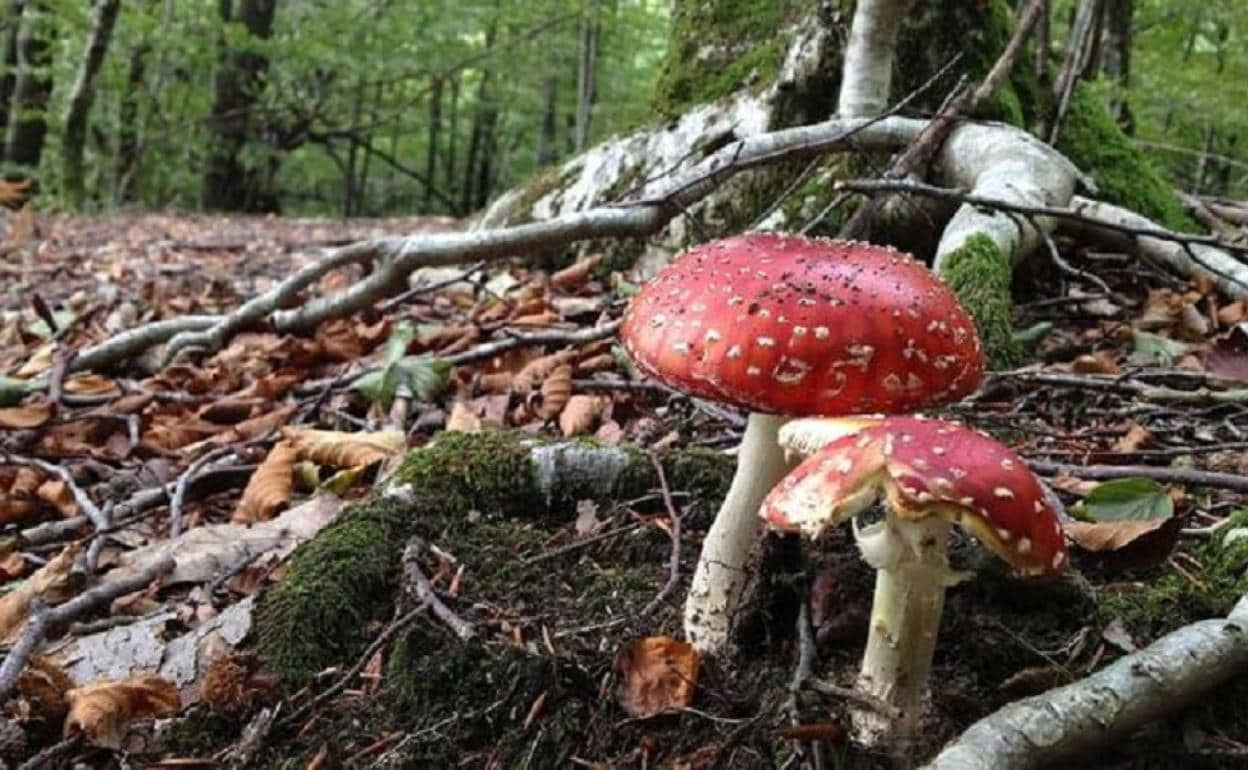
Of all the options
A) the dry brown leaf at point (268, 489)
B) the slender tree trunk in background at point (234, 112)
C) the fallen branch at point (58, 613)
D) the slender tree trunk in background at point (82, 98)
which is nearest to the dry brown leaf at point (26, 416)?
the dry brown leaf at point (268, 489)

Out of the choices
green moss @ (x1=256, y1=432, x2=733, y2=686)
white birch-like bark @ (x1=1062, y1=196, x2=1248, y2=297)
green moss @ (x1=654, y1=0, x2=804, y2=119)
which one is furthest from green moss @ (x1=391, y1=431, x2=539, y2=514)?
green moss @ (x1=654, y1=0, x2=804, y2=119)

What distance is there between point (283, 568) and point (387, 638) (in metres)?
0.53

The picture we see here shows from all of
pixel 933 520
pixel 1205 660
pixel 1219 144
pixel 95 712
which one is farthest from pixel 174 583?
pixel 1219 144

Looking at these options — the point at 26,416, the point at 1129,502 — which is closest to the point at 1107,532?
the point at 1129,502

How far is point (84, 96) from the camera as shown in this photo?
33.8 ft

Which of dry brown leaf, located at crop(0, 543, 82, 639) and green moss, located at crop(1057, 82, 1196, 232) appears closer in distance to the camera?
dry brown leaf, located at crop(0, 543, 82, 639)

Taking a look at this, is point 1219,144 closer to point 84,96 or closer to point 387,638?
point 84,96

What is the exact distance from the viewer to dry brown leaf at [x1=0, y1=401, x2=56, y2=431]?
139 inches

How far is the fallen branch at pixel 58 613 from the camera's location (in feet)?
6.66

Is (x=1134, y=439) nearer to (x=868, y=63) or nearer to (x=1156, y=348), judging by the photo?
(x=1156, y=348)

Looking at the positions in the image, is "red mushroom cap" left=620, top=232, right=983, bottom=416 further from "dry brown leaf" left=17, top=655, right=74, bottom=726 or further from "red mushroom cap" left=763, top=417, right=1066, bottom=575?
"dry brown leaf" left=17, top=655, right=74, bottom=726

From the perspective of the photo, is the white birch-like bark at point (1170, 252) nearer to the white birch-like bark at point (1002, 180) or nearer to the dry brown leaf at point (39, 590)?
the white birch-like bark at point (1002, 180)

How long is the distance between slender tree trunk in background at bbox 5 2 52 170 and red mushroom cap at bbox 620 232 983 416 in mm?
12222

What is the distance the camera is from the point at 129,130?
15164 millimetres
